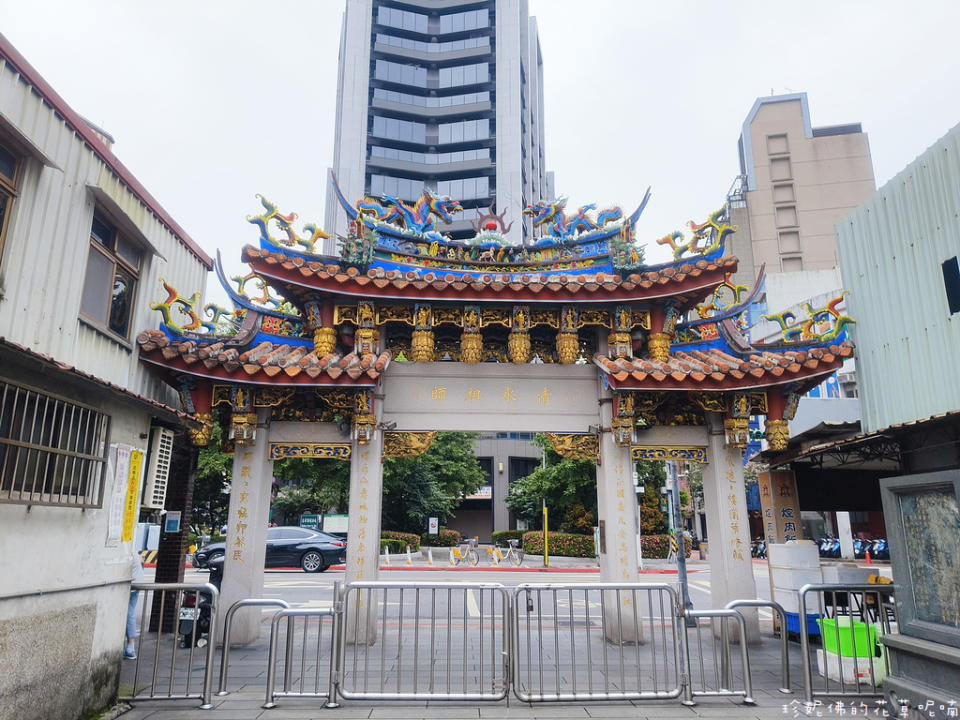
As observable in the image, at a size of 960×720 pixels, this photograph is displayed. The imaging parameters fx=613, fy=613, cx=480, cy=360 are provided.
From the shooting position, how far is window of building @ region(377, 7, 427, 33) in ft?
194

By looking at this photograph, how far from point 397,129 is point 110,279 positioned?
176ft

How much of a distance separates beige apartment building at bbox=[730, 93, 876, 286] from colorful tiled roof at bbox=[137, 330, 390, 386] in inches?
1671

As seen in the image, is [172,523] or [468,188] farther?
[468,188]

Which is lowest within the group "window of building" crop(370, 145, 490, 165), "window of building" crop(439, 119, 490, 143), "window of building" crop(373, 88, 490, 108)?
"window of building" crop(370, 145, 490, 165)

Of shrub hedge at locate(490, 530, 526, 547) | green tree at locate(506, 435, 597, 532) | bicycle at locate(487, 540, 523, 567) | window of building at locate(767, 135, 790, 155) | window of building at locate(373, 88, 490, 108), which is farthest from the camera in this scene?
window of building at locate(373, 88, 490, 108)

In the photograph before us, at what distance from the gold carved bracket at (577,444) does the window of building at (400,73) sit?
56.0 meters

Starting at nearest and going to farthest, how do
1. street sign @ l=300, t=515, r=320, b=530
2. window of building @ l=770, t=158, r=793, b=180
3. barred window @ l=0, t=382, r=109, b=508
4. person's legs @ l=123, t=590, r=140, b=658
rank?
1. barred window @ l=0, t=382, r=109, b=508
2. person's legs @ l=123, t=590, r=140, b=658
3. street sign @ l=300, t=515, r=320, b=530
4. window of building @ l=770, t=158, r=793, b=180

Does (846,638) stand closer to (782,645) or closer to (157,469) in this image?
(782,645)

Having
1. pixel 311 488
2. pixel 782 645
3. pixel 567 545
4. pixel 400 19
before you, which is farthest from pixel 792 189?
pixel 782 645

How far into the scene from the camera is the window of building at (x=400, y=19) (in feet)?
194

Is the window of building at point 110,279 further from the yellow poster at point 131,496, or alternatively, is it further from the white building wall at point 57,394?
the yellow poster at point 131,496

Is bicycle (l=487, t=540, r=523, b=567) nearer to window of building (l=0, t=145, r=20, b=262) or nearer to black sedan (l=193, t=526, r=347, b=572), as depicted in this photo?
black sedan (l=193, t=526, r=347, b=572)

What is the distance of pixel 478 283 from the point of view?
937 cm

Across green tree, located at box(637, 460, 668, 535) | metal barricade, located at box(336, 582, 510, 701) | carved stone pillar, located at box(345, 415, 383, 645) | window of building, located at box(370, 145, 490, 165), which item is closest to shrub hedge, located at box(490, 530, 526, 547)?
green tree, located at box(637, 460, 668, 535)
